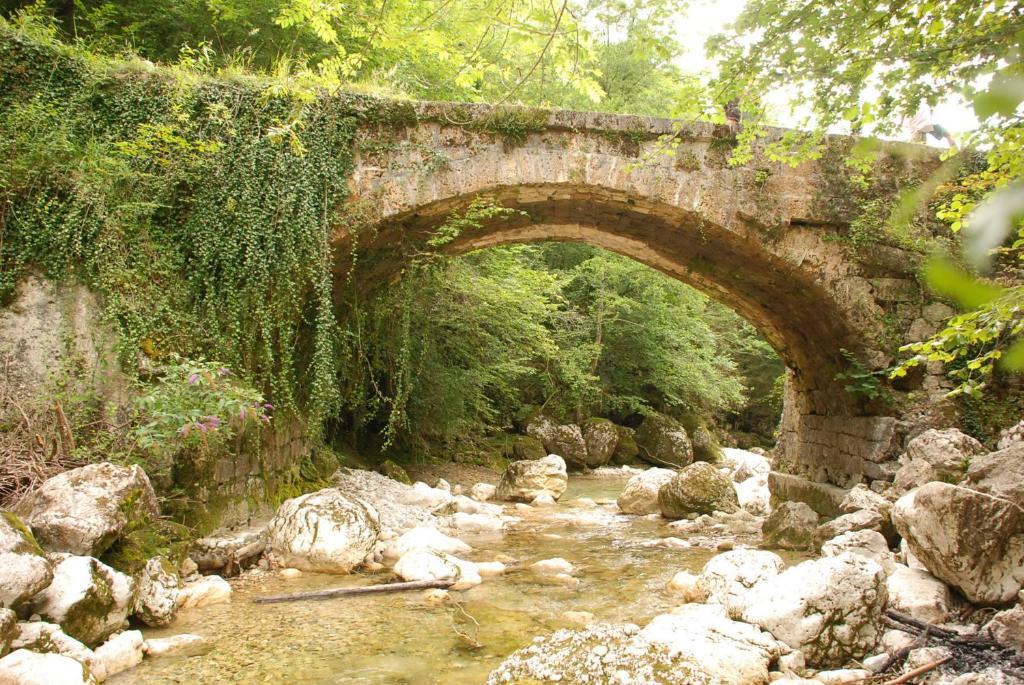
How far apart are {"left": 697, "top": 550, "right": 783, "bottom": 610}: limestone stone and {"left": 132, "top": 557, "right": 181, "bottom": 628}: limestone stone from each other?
3008mm

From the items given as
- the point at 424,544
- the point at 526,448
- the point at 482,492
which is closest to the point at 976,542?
the point at 424,544

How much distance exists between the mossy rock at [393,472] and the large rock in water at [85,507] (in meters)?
4.90

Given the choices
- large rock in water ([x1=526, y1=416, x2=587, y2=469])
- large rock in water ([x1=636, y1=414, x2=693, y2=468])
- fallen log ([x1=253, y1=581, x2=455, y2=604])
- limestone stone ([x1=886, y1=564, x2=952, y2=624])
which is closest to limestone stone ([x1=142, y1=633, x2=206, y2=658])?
fallen log ([x1=253, y1=581, x2=455, y2=604])

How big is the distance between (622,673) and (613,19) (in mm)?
2828

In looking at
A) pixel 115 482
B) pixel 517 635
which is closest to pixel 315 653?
pixel 517 635

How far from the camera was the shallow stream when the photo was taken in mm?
3021

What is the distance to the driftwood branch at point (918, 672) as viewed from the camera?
2.68 m

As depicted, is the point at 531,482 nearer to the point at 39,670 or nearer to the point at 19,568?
the point at 19,568

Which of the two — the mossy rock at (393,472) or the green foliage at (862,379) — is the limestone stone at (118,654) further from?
the green foliage at (862,379)

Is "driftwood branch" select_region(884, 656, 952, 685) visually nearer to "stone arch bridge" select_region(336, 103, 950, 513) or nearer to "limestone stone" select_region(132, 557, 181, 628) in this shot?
"stone arch bridge" select_region(336, 103, 950, 513)

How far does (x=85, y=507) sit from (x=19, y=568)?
659 mm

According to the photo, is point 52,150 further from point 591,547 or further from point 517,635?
point 591,547

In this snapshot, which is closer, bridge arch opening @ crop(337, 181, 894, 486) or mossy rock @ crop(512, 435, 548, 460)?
bridge arch opening @ crop(337, 181, 894, 486)

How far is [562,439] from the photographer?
1228cm
